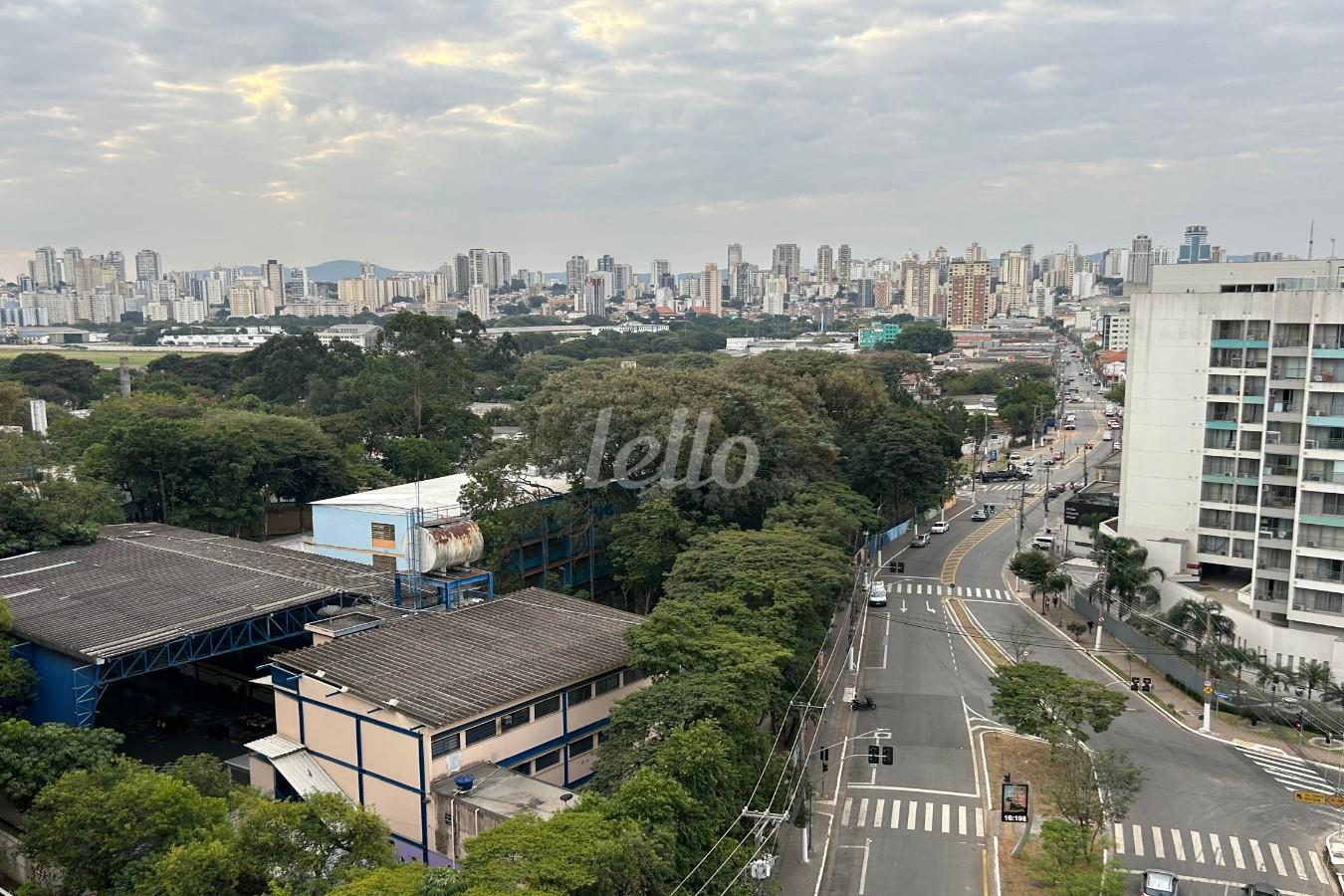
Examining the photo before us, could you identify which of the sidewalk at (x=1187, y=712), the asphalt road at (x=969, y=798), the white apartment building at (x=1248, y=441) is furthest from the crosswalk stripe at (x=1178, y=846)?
the white apartment building at (x=1248, y=441)

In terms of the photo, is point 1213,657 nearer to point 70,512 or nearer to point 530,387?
point 70,512

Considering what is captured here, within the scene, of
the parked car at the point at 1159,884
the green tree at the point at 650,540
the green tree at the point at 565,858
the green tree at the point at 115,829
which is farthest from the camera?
the green tree at the point at 650,540

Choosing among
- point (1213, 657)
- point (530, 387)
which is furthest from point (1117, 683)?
point (530, 387)

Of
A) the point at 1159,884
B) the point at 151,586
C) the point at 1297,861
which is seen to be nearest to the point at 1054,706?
the point at 1159,884

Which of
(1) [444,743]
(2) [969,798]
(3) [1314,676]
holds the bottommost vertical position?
(2) [969,798]

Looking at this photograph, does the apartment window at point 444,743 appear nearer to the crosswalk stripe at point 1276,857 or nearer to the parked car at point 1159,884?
the parked car at point 1159,884

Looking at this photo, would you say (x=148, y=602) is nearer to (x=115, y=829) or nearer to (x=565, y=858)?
(x=115, y=829)
